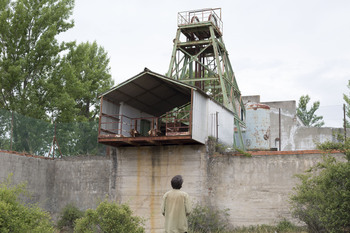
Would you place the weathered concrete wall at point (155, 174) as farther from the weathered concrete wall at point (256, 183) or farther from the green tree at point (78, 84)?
the green tree at point (78, 84)

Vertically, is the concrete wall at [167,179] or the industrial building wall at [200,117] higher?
the industrial building wall at [200,117]

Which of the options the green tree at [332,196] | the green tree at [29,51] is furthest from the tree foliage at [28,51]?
the green tree at [332,196]

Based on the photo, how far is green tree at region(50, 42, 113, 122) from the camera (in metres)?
31.2

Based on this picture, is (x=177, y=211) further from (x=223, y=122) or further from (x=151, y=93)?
(x=151, y=93)

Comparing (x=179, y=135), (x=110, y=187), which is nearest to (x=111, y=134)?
(x=110, y=187)

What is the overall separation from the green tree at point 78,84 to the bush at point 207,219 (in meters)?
15.3

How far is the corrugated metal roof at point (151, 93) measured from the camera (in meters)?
21.3

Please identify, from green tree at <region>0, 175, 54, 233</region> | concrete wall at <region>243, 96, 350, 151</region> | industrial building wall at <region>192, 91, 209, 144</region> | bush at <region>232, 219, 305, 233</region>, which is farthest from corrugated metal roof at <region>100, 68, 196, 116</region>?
concrete wall at <region>243, 96, 350, 151</region>

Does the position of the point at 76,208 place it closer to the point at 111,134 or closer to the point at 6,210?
the point at 111,134

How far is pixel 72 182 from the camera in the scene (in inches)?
933

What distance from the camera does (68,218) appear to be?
21.7 m

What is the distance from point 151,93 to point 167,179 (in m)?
5.02

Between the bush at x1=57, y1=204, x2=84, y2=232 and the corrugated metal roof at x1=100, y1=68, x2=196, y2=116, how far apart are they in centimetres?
581

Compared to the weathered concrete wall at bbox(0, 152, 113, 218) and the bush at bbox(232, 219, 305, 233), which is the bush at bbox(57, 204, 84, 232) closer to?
the weathered concrete wall at bbox(0, 152, 113, 218)
